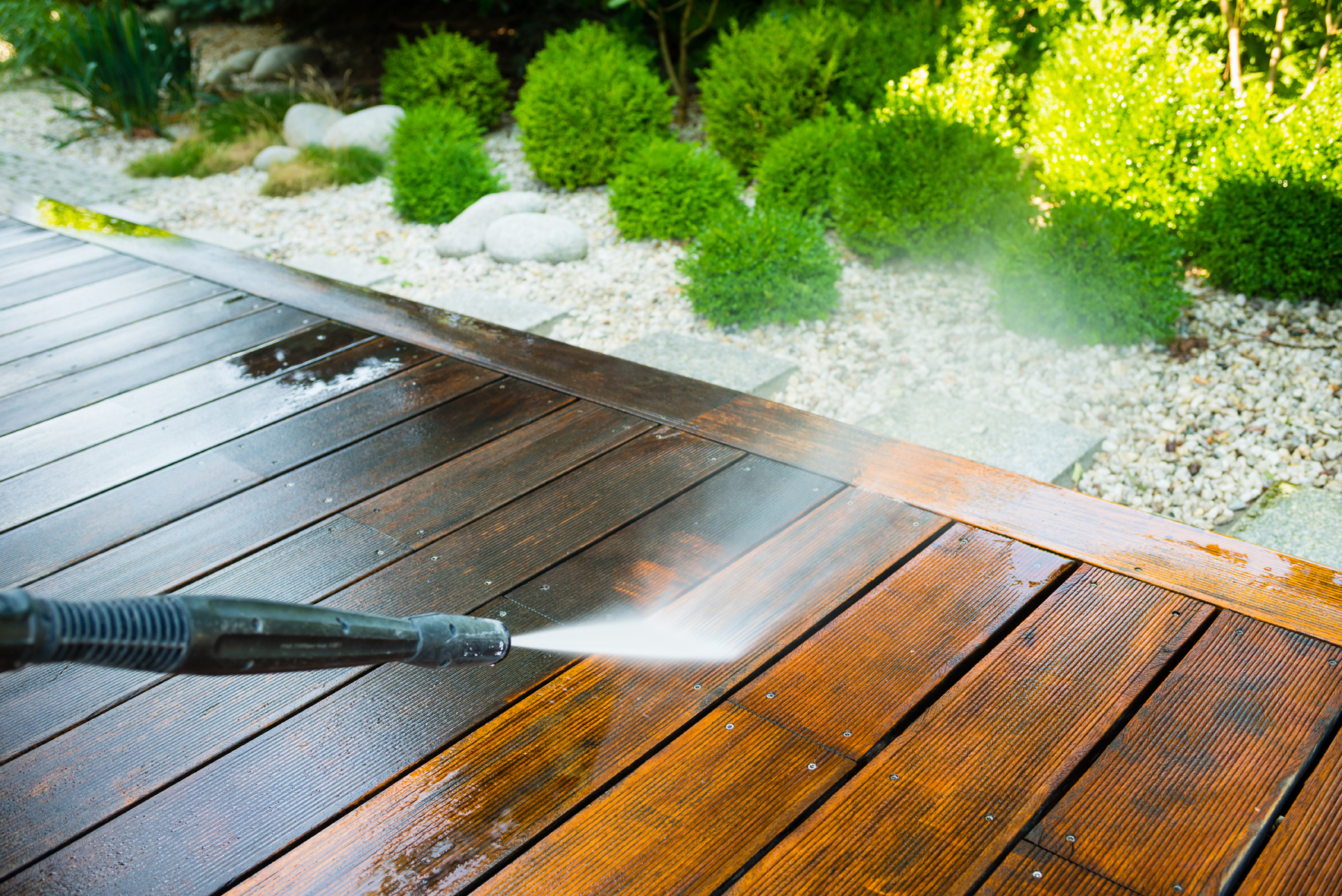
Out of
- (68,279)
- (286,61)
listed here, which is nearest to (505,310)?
(68,279)

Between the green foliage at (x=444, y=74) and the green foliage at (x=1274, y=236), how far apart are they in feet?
14.3

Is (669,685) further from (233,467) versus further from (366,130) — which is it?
(366,130)

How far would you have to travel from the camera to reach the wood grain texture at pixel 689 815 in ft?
3.16

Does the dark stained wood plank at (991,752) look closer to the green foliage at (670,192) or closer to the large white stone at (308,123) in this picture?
the green foliage at (670,192)

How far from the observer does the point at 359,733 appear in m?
1.17

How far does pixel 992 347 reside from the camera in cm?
312

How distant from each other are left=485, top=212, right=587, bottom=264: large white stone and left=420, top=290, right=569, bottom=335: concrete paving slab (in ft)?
2.27

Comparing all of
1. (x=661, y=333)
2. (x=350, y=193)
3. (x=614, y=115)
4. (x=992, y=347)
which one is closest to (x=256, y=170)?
(x=350, y=193)

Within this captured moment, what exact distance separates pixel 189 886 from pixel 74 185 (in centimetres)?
572

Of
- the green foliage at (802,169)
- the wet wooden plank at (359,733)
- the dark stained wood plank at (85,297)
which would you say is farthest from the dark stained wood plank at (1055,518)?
the green foliage at (802,169)

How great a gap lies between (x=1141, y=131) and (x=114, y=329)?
3.36m

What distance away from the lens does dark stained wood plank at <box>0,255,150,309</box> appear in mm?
2779

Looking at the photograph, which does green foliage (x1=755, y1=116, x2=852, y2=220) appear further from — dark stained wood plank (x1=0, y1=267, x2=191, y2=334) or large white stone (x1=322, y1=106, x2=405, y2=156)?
large white stone (x1=322, y1=106, x2=405, y2=156)

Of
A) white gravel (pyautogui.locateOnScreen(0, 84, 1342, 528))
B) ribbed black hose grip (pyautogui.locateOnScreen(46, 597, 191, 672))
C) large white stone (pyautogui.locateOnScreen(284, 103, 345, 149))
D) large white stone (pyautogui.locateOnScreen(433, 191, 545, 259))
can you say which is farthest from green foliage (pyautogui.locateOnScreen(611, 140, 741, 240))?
ribbed black hose grip (pyautogui.locateOnScreen(46, 597, 191, 672))
